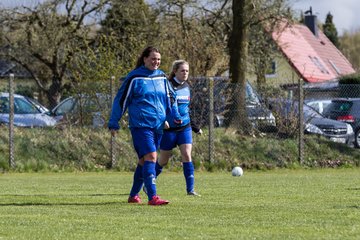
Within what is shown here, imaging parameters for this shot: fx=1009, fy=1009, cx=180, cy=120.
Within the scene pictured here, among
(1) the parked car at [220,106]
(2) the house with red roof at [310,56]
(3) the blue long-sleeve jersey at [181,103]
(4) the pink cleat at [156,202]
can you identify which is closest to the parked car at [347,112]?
(1) the parked car at [220,106]

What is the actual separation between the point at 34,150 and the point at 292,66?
34.9 m

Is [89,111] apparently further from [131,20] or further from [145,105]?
[131,20]

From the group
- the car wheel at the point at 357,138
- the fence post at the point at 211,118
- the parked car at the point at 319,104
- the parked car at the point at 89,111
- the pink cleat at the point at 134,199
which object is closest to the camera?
the pink cleat at the point at 134,199

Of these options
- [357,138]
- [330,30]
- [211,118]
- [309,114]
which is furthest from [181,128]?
[330,30]

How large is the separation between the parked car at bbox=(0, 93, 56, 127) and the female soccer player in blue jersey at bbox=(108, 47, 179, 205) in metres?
12.4

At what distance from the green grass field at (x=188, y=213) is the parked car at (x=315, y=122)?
28.6 feet

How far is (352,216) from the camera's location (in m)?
10.5

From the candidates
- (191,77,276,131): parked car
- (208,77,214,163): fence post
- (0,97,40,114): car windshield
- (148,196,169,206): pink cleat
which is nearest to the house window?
(0,97,40,114): car windshield

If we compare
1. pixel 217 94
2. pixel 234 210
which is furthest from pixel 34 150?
pixel 234 210

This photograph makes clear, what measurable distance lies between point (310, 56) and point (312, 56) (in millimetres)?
538

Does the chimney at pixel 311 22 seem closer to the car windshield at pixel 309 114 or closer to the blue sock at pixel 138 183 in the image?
the car windshield at pixel 309 114

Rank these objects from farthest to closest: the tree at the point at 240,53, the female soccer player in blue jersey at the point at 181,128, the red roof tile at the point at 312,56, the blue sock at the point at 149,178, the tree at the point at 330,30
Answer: the tree at the point at 330,30, the red roof tile at the point at 312,56, the tree at the point at 240,53, the female soccer player in blue jersey at the point at 181,128, the blue sock at the point at 149,178

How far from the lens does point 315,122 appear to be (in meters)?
27.8

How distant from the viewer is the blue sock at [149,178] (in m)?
12.5
